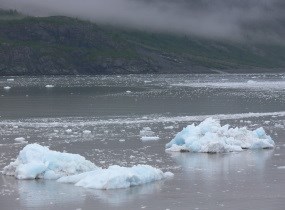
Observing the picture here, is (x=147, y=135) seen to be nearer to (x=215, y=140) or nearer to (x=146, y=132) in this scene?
(x=146, y=132)

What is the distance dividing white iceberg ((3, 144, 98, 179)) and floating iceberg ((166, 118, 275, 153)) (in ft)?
21.1

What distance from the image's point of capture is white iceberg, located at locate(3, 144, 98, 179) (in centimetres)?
2081

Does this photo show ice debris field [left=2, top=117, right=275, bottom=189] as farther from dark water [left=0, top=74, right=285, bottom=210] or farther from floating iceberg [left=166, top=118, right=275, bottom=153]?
dark water [left=0, top=74, right=285, bottom=210]

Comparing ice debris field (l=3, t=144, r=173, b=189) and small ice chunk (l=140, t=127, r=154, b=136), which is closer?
ice debris field (l=3, t=144, r=173, b=189)

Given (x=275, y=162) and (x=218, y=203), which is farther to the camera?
(x=275, y=162)

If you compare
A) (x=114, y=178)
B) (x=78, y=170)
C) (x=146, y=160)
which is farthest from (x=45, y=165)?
(x=146, y=160)

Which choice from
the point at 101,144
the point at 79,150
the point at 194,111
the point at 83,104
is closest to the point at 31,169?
A: the point at 79,150

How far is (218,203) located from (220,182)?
113 inches

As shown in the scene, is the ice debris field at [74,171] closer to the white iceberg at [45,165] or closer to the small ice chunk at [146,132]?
the white iceberg at [45,165]

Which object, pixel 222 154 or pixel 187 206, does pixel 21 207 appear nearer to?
pixel 187 206

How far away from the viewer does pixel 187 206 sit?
17.1m

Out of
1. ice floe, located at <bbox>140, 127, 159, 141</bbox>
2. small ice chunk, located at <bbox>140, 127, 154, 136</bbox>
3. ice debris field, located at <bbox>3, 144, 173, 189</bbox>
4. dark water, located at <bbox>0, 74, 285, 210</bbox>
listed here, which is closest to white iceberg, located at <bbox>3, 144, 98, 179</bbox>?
ice debris field, located at <bbox>3, 144, 173, 189</bbox>

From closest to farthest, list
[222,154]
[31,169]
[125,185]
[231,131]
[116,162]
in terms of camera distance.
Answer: [125,185] → [31,169] → [116,162] → [222,154] → [231,131]

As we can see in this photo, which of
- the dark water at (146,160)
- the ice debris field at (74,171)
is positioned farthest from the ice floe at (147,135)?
the ice debris field at (74,171)
